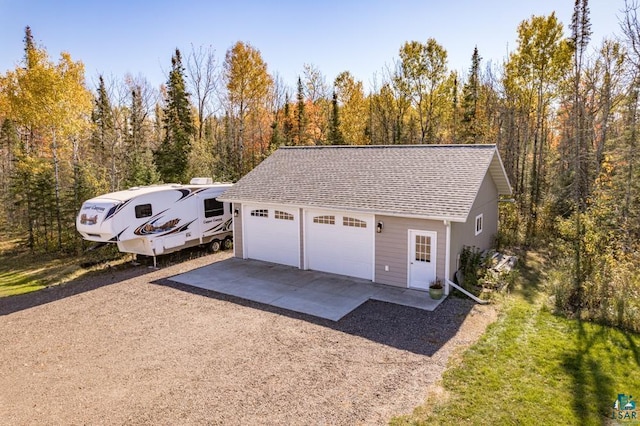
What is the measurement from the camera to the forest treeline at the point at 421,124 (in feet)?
42.6

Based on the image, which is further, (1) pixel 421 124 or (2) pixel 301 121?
(2) pixel 301 121

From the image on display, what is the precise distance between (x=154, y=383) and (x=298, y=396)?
8.38 ft

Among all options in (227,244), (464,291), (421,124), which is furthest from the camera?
(421,124)

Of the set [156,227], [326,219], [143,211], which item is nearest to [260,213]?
[326,219]

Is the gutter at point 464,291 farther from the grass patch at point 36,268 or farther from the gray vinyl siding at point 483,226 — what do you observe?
the grass patch at point 36,268

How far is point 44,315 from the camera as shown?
32.8 feet


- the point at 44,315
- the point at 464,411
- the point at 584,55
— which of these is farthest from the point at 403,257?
the point at 584,55

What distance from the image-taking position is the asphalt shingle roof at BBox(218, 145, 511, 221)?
35.8 feet

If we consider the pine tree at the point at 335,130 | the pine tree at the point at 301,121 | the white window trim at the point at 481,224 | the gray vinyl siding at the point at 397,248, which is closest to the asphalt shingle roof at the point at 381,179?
the gray vinyl siding at the point at 397,248

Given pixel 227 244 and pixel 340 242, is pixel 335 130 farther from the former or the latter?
pixel 340 242

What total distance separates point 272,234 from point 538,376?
942 cm

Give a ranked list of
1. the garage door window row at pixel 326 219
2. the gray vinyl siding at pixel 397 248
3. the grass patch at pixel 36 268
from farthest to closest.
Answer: the grass patch at pixel 36 268, the garage door window row at pixel 326 219, the gray vinyl siding at pixel 397 248

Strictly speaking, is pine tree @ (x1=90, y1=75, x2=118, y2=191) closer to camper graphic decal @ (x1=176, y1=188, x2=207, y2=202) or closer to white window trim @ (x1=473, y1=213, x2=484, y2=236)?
camper graphic decal @ (x1=176, y1=188, x2=207, y2=202)

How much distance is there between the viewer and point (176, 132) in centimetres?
2589
